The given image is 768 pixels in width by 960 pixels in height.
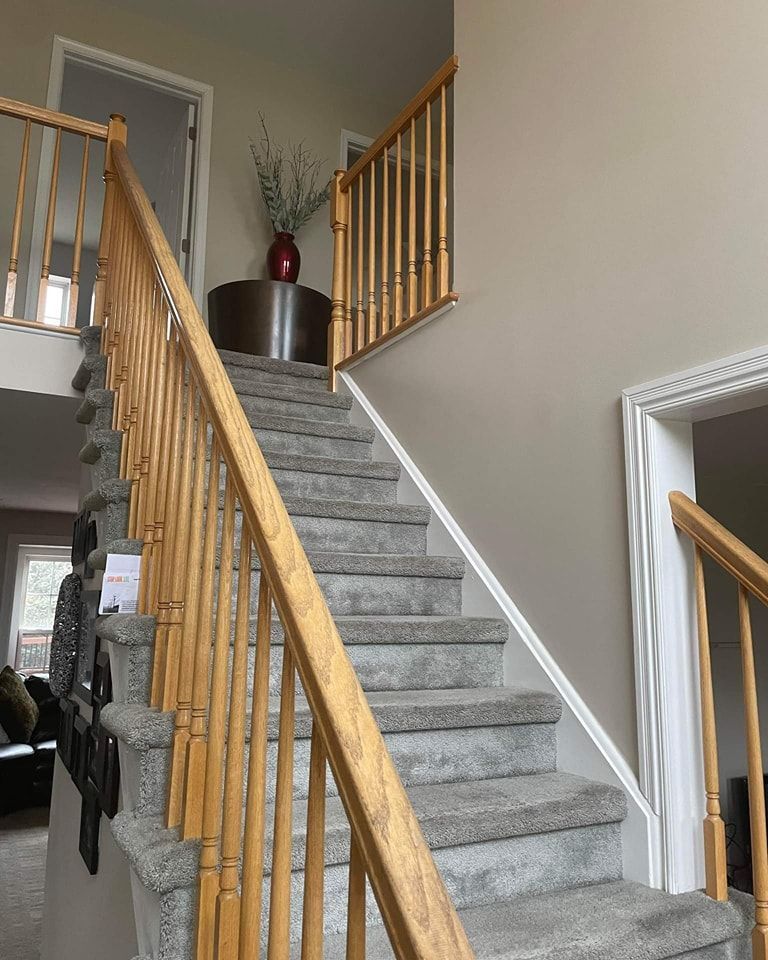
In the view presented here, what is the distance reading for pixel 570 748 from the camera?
2213 mm

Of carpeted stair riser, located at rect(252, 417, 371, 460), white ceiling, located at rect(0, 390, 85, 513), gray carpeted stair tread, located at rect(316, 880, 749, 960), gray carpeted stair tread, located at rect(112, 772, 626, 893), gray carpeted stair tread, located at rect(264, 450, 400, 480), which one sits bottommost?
gray carpeted stair tread, located at rect(316, 880, 749, 960)

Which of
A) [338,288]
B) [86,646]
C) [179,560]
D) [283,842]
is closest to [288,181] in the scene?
[338,288]

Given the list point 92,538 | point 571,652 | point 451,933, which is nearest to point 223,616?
point 451,933

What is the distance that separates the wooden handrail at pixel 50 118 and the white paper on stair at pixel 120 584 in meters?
2.08

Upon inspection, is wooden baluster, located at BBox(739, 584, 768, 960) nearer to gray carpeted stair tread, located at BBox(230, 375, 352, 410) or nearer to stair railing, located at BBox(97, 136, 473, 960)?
stair railing, located at BBox(97, 136, 473, 960)

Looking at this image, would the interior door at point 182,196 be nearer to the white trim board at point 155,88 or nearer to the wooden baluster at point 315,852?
the white trim board at point 155,88

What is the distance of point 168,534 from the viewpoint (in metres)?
1.75

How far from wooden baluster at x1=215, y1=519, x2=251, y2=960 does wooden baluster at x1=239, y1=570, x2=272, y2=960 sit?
0.26 ft

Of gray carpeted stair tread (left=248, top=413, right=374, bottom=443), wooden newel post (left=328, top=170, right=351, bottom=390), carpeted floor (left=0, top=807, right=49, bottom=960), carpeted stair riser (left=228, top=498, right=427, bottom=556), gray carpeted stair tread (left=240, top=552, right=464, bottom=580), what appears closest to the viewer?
gray carpeted stair tread (left=240, top=552, right=464, bottom=580)

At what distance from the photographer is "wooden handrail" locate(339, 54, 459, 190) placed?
316 centimetres

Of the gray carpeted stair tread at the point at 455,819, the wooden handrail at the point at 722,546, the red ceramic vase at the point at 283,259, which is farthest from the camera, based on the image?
the red ceramic vase at the point at 283,259

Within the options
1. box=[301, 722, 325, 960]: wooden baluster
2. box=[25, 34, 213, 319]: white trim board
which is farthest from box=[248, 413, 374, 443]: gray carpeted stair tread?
box=[301, 722, 325, 960]: wooden baluster

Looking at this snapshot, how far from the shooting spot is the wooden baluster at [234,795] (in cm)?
127

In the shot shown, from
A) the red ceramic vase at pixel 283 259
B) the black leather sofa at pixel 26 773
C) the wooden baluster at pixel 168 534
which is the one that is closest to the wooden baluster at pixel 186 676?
the wooden baluster at pixel 168 534
